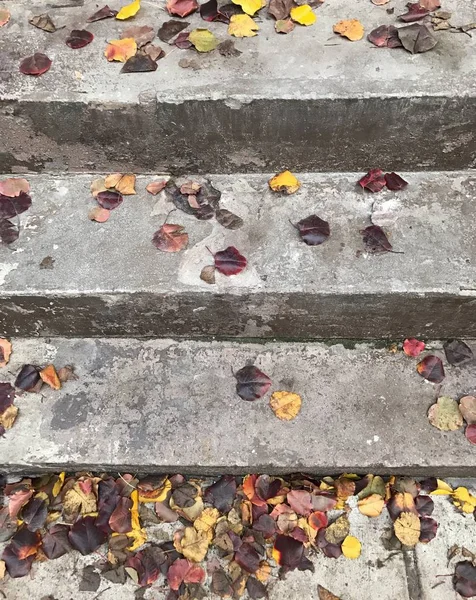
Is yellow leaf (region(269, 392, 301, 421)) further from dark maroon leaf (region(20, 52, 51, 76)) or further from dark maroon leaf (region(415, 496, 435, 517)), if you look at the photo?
dark maroon leaf (region(20, 52, 51, 76))

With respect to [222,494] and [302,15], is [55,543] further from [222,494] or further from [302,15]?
[302,15]

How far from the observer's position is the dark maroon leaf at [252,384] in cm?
223

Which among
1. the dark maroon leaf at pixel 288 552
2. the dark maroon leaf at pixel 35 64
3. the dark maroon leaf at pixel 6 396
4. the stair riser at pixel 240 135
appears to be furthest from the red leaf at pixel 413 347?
the dark maroon leaf at pixel 35 64

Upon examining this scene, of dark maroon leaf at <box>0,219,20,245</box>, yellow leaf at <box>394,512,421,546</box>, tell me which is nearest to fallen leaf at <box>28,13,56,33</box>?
dark maroon leaf at <box>0,219,20,245</box>

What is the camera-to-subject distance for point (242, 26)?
2.25m

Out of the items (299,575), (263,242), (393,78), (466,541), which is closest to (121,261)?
(263,242)

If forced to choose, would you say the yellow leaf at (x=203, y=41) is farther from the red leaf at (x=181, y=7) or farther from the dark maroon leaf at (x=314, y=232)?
the dark maroon leaf at (x=314, y=232)

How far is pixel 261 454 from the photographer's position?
2141 mm

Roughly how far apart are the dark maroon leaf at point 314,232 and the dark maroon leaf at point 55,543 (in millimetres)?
1674

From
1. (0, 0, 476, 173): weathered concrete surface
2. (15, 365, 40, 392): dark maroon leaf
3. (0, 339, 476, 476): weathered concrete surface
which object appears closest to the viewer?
(0, 0, 476, 173): weathered concrete surface

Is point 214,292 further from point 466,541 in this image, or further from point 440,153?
point 466,541

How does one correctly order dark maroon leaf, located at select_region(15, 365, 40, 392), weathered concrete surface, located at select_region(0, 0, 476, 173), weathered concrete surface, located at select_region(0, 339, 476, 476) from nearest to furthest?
weathered concrete surface, located at select_region(0, 0, 476, 173), weathered concrete surface, located at select_region(0, 339, 476, 476), dark maroon leaf, located at select_region(15, 365, 40, 392)

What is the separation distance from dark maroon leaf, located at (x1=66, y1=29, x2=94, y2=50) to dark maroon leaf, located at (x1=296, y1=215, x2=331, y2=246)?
128 centimetres

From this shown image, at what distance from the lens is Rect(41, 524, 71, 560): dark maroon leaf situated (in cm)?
215
